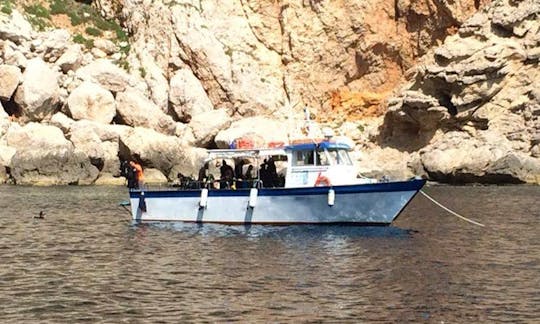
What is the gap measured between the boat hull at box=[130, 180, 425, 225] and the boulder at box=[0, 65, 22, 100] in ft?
105

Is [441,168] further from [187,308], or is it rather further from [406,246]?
[187,308]

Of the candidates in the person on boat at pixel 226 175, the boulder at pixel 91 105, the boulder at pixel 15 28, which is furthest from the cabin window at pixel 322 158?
the boulder at pixel 15 28

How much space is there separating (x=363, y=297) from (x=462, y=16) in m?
53.1

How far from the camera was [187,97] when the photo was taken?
64938 millimetres

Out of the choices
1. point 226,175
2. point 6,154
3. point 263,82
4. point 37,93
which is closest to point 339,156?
point 226,175

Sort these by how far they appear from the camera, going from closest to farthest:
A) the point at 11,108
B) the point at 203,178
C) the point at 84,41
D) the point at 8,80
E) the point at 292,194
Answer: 1. the point at 292,194
2. the point at 203,178
3. the point at 8,80
4. the point at 11,108
5. the point at 84,41

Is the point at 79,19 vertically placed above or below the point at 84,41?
above

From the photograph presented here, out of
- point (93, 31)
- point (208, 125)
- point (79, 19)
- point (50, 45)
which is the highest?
point (79, 19)

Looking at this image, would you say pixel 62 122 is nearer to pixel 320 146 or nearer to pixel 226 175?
pixel 226 175

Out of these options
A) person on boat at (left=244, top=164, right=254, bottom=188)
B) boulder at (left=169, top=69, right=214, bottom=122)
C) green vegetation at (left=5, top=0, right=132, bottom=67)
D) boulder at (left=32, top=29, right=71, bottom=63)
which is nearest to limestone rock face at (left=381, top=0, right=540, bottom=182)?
boulder at (left=169, top=69, right=214, bottom=122)

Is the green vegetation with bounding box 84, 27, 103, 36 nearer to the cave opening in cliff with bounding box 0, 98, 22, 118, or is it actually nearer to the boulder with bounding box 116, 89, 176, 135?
the boulder with bounding box 116, 89, 176, 135

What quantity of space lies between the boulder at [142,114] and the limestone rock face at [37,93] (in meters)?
5.03

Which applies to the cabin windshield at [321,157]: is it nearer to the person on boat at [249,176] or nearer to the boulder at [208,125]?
the person on boat at [249,176]

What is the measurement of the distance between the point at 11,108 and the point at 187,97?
13.8 meters
